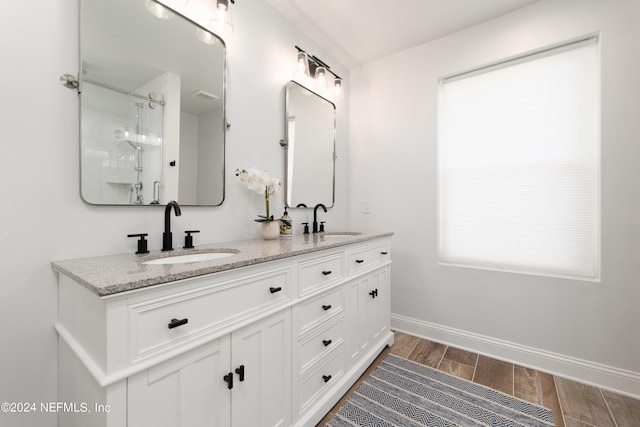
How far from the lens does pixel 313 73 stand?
2318mm

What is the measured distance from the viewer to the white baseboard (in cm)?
172

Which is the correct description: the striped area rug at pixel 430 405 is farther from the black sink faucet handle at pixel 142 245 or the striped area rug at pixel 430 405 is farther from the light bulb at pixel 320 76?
the light bulb at pixel 320 76

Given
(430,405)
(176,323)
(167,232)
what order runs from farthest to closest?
1. (430,405)
2. (167,232)
3. (176,323)

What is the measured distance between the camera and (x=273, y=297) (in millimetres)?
1213

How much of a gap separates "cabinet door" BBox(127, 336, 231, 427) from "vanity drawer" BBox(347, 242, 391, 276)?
3.14 feet

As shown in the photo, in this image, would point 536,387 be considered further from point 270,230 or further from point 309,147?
point 309,147

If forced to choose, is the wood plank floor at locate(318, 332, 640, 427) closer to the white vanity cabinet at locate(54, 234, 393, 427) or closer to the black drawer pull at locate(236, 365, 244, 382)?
the white vanity cabinet at locate(54, 234, 393, 427)

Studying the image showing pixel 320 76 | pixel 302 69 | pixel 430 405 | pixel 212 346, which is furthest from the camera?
pixel 320 76

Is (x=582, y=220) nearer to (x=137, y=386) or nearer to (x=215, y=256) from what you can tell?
(x=215, y=256)

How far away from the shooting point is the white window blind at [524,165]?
73.4 inches

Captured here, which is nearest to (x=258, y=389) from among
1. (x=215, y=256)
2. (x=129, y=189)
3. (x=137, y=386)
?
(x=137, y=386)

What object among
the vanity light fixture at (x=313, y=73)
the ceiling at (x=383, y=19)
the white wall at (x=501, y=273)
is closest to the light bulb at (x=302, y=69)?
the vanity light fixture at (x=313, y=73)

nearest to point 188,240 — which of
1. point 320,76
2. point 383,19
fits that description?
point 320,76

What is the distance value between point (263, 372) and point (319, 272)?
0.54 meters
